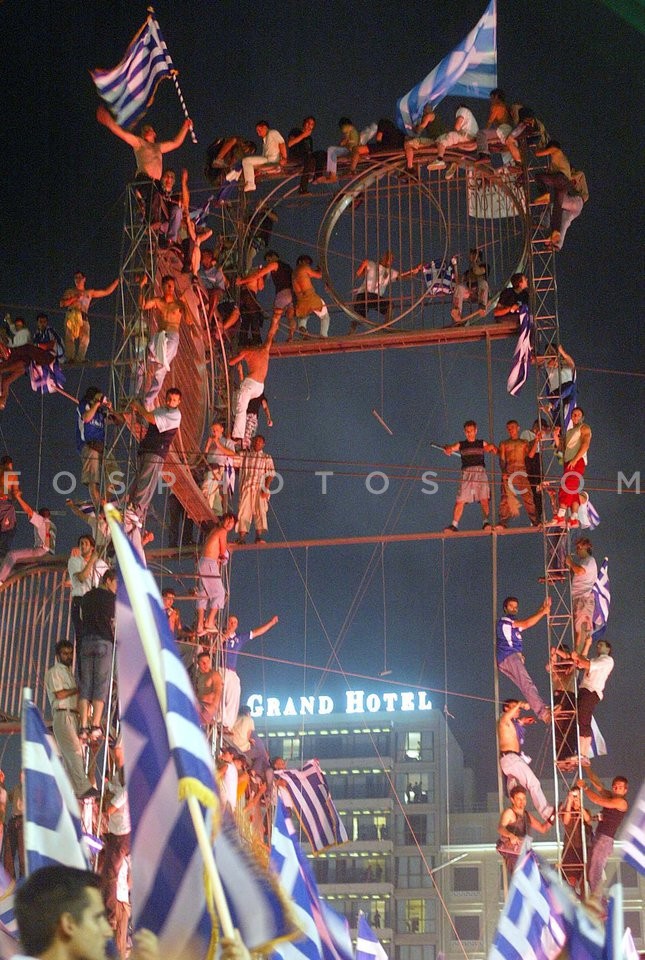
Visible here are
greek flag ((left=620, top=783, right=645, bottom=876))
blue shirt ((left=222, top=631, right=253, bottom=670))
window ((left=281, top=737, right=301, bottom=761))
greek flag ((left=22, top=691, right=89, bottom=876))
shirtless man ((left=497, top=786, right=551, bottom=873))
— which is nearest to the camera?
greek flag ((left=22, top=691, right=89, bottom=876))

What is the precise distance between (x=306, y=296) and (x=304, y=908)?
38.4 feet

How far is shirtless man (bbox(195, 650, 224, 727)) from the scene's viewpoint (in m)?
14.4

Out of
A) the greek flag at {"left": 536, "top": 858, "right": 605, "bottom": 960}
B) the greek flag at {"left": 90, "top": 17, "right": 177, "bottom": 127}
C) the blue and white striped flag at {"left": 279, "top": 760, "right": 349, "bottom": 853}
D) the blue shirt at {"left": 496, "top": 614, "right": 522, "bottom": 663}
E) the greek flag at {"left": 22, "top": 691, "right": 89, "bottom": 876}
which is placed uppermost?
the greek flag at {"left": 90, "top": 17, "right": 177, "bottom": 127}

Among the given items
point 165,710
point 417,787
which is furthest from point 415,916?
point 165,710

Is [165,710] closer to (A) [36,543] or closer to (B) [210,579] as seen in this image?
(B) [210,579]

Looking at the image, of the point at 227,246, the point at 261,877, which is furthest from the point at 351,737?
the point at 261,877

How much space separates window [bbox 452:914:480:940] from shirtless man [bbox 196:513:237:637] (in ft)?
156

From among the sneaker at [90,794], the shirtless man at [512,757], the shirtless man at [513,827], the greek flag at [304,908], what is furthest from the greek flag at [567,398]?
the greek flag at [304,908]

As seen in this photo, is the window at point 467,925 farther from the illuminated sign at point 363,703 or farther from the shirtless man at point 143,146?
the shirtless man at point 143,146

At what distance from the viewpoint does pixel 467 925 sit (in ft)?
Result: 200

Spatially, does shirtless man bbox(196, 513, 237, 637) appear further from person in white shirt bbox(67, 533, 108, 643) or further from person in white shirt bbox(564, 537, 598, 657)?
person in white shirt bbox(564, 537, 598, 657)

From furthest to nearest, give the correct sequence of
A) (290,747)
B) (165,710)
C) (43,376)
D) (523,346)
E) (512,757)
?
(290,747) < (43,376) < (523,346) < (512,757) < (165,710)

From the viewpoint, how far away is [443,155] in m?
16.5

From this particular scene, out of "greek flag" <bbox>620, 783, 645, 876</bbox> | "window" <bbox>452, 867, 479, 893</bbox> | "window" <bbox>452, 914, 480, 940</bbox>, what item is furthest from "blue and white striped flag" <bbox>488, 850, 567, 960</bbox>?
"window" <bbox>452, 867, 479, 893</bbox>
